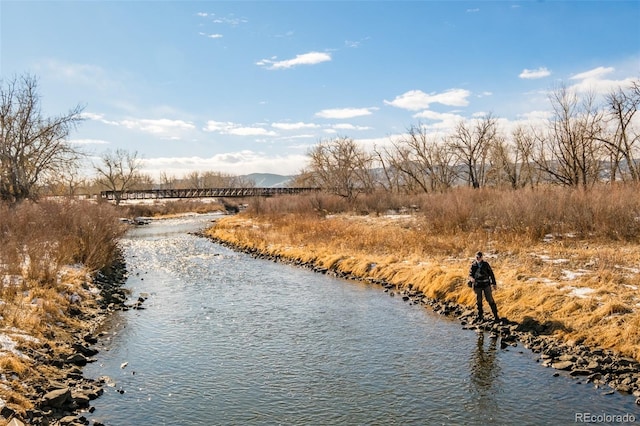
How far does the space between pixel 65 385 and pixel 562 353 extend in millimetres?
11428

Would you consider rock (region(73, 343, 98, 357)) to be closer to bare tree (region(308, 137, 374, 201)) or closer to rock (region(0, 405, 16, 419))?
rock (region(0, 405, 16, 419))

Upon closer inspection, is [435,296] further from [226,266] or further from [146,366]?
[226,266]

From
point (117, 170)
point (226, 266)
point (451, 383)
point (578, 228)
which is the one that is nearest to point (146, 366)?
point (451, 383)

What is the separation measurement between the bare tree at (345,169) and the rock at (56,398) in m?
44.1

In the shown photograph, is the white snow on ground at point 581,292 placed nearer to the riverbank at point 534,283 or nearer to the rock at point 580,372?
the riverbank at point 534,283

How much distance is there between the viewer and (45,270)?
615 inches

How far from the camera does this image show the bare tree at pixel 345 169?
5538cm

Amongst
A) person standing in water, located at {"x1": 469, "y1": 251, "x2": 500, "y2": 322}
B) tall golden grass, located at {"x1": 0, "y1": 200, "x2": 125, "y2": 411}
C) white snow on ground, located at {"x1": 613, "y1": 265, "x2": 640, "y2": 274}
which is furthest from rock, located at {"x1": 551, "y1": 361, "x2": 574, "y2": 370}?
tall golden grass, located at {"x1": 0, "y1": 200, "x2": 125, "y2": 411}

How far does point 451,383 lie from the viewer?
33.4 ft

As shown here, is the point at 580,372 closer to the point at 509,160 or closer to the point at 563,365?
the point at 563,365

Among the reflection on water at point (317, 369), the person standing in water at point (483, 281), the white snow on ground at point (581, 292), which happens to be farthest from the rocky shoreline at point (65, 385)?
the white snow on ground at point (581, 292)

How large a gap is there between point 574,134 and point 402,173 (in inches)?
1154

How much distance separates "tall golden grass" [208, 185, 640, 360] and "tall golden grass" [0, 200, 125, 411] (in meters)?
11.3

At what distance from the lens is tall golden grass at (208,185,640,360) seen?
42.9ft
